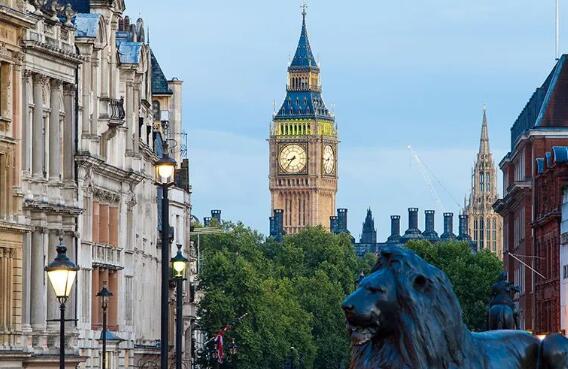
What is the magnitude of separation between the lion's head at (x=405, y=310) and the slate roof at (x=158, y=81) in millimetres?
94257

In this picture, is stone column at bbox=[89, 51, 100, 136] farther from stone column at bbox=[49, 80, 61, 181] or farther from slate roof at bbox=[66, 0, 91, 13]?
stone column at bbox=[49, 80, 61, 181]

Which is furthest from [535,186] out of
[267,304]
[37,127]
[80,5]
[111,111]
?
[37,127]

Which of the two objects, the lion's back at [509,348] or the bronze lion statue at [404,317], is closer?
the bronze lion statue at [404,317]

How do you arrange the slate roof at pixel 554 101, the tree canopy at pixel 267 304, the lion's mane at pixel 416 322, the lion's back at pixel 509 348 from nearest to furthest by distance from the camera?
the lion's mane at pixel 416 322 → the lion's back at pixel 509 348 → the slate roof at pixel 554 101 → the tree canopy at pixel 267 304

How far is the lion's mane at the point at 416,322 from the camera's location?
55.2 feet

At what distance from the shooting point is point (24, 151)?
204 ft

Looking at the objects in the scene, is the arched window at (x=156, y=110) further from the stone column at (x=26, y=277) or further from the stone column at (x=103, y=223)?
A: the stone column at (x=26, y=277)

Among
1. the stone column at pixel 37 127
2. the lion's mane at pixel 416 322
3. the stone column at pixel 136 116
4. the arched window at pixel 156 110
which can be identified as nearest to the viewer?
the lion's mane at pixel 416 322

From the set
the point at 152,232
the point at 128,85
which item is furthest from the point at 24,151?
the point at 152,232

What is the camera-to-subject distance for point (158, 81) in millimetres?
112500

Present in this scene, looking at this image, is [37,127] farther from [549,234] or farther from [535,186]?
[535,186]

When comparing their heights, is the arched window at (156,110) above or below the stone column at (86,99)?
above

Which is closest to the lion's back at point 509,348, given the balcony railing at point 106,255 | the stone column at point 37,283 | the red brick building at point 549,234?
the stone column at point 37,283

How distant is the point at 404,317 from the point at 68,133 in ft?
169
